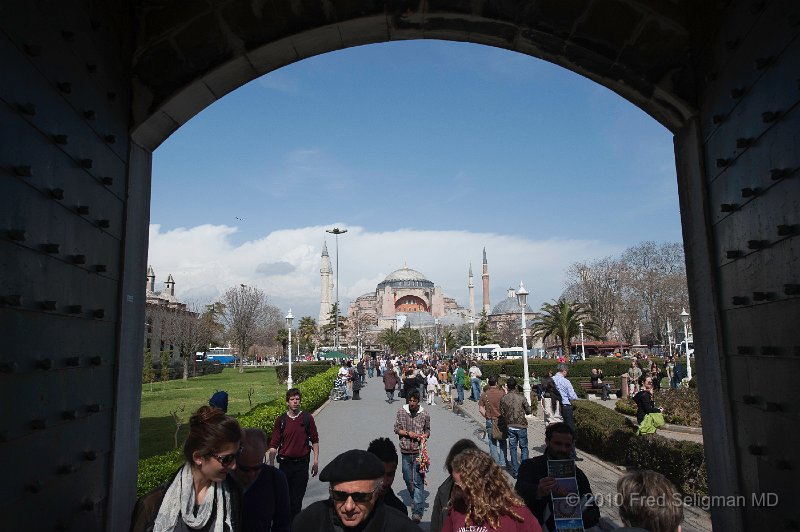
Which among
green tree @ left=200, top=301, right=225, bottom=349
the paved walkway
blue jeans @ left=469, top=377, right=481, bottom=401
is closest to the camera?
the paved walkway

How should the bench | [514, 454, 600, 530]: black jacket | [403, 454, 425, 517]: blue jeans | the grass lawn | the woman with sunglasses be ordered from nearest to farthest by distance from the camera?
the woman with sunglasses < [514, 454, 600, 530]: black jacket < [403, 454, 425, 517]: blue jeans < the grass lawn < the bench

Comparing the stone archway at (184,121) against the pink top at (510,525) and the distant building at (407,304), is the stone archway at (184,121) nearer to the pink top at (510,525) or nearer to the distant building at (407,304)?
the pink top at (510,525)

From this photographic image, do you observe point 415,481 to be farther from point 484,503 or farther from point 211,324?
point 211,324

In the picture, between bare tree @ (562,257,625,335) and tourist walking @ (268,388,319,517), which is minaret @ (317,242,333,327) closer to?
bare tree @ (562,257,625,335)

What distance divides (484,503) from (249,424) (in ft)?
29.8

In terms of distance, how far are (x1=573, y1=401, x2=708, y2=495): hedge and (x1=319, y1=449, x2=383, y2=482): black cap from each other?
517cm

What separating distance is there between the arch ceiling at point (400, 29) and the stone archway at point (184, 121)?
1 centimetres

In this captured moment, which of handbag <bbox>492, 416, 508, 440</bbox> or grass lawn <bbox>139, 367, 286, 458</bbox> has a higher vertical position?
handbag <bbox>492, 416, 508, 440</bbox>

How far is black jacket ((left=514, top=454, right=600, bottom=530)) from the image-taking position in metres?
3.55

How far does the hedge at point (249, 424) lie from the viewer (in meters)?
6.58

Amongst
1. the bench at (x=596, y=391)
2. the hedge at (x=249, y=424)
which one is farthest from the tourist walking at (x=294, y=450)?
the bench at (x=596, y=391)

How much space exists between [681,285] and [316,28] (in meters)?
45.4

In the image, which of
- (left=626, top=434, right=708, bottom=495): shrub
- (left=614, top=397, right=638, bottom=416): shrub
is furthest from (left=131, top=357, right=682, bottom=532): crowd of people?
(left=614, top=397, right=638, bottom=416): shrub

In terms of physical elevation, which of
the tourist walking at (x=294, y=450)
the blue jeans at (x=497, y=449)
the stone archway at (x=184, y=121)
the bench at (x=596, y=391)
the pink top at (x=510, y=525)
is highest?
the stone archway at (x=184, y=121)
